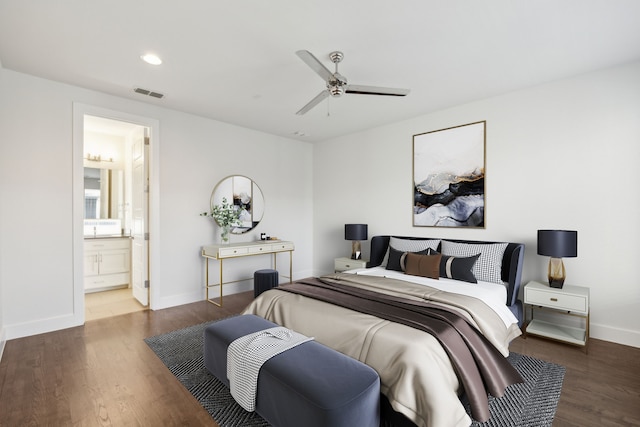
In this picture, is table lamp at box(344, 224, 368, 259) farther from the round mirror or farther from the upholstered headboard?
the upholstered headboard

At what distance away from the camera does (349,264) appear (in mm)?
4938

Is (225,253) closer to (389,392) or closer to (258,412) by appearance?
(258,412)

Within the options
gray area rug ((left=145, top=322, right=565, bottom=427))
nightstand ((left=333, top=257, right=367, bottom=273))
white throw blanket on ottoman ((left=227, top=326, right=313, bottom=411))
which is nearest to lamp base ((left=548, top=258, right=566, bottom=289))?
gray area rug ((left=145, top=322, right=565, bottom=427))

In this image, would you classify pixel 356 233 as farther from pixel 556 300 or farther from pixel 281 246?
pixel 556 300

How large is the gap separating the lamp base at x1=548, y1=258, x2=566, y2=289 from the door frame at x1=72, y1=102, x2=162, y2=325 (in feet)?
15.4

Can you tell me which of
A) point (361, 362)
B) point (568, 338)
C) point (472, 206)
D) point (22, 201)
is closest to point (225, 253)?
point (22, 201)

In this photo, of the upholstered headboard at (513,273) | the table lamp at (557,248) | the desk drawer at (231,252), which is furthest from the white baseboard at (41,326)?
the table lamp at (557,248)

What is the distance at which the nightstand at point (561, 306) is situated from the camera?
115 inches

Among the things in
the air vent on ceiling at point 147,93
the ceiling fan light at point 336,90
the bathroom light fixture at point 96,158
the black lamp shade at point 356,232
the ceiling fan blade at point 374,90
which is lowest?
the black lamp shade at point 356,232

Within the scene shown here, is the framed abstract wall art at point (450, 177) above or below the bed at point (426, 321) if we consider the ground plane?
above

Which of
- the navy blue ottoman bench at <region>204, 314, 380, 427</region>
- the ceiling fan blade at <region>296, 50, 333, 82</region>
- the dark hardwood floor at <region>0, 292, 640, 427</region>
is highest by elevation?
the ceiling fan blade at <region>296, 50, 333, 82</region>

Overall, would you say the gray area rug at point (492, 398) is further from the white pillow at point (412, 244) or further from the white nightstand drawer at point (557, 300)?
the white pillow at point (412, 244)

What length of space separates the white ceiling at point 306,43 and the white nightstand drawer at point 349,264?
244 centimetres

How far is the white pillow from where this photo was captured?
407 centimetres
